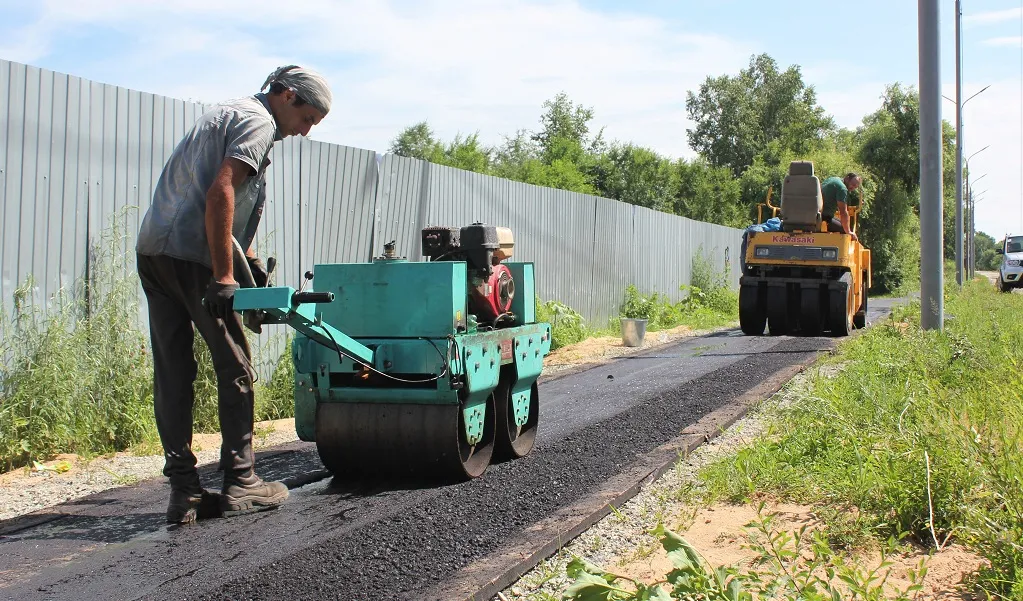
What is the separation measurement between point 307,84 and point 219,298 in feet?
3.85

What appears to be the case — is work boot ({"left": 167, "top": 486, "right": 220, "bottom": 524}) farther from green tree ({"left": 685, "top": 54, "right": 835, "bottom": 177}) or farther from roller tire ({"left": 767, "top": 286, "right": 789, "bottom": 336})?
green tree ({"left": 685, "top": 54, "right": 835, "bottom": 177})

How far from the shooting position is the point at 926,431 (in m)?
4.75

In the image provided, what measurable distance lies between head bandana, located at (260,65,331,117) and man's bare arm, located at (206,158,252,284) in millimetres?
578

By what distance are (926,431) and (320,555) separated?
2.98 meters

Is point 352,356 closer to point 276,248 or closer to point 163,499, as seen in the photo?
point 163,499

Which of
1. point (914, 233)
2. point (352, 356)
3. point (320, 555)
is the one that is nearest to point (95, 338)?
point (352, 356)

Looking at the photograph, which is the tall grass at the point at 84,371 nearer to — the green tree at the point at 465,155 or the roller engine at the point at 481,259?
the roller engine at the point at 481,259

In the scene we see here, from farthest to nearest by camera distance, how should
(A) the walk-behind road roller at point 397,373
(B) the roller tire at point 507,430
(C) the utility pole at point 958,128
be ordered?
(C) the utility pole at point 958,128, (B) the roller tire at point 507,430, (A) the walk-behind road roller at point 397,373

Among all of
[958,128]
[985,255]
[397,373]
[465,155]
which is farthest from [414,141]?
[985,255]

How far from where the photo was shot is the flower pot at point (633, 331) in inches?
575

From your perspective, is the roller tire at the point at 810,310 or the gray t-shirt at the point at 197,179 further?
the roller tire at the point at 810,310

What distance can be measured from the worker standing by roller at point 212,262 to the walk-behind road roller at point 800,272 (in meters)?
10.6

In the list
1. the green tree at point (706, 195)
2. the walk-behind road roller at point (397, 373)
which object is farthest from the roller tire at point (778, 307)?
the green tree at point (706, 195)

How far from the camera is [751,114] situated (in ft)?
215
